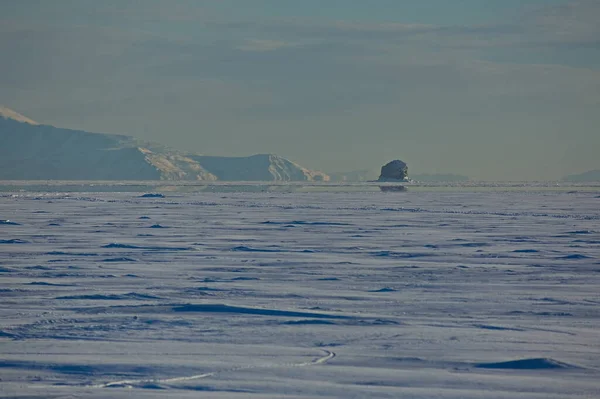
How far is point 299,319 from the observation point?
254 inches

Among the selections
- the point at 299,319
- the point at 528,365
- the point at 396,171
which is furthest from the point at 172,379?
the point at 396,171

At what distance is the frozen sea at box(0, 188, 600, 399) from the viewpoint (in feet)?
15.2

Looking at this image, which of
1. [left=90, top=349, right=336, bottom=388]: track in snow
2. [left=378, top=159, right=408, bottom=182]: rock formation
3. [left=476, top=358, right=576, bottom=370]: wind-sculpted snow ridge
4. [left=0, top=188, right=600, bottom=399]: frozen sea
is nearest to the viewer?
[left=90, top=349, right=336, bottom=388]: track in snow

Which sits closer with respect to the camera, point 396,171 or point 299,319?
point 299,319

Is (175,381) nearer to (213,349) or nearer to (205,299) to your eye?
(213,349)

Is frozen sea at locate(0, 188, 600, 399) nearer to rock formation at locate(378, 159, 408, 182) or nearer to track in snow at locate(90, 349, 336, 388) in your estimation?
track in snow at locate(90, 349, 336, 388)

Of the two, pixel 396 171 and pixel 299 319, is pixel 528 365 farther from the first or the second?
pixel 396 171

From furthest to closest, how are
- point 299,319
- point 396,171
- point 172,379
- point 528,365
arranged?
point 396,171 < point 299,319 < point 528,365 < point 172,379

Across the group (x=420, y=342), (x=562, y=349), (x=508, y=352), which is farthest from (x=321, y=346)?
(x=562, y=349)

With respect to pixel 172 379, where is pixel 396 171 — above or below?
above

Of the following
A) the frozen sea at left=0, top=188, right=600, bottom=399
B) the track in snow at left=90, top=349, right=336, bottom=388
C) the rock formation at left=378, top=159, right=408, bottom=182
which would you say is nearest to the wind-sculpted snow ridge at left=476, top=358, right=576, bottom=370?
the frozen sea at left=0, top=188, right=600, bottom=399

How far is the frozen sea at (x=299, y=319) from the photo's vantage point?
4.64 m

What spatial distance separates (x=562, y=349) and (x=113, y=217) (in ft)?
54.9

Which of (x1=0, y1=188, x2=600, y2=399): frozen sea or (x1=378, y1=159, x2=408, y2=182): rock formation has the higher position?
(x1=378, y1=159, x2=408, y2=182): rock formation
